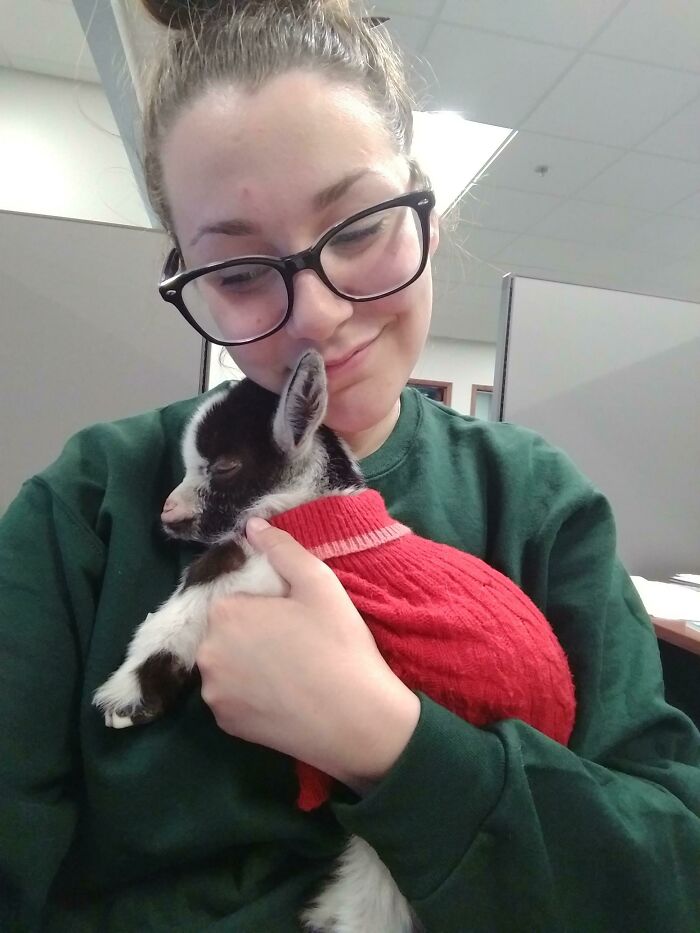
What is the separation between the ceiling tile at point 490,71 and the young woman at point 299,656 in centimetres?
315

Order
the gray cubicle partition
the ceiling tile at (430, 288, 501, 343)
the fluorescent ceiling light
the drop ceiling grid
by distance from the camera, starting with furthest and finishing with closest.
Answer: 1. the ceiling tile at (430, 288, 501, 343)
2. the fluorescent ceiling light
3. the drop ceiling grid
4. the gray cubicle partition

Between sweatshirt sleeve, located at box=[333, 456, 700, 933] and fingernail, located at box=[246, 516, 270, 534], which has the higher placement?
fingernail, located at box=[246, 516, 270, 534]

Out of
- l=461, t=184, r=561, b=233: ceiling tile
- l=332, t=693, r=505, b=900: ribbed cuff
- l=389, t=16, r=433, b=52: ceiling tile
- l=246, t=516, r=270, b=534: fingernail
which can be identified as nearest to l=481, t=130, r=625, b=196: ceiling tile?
l=461, t=184, r=561, b=233: ceiling tile

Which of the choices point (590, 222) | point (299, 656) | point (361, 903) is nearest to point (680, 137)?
point (590, 222)

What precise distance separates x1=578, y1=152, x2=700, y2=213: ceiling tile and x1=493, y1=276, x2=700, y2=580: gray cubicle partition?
11.3ft

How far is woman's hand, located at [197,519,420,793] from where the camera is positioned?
0.70 meters

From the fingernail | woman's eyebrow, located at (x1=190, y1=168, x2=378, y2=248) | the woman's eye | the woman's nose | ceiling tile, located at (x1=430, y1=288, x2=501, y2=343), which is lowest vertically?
the fingernail

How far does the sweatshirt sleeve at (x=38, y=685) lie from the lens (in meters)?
0.73

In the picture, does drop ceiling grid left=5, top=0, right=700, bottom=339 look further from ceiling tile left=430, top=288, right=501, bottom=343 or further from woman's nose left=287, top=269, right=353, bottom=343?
ceiling tile left=430, top=288, right=501, bottom=343

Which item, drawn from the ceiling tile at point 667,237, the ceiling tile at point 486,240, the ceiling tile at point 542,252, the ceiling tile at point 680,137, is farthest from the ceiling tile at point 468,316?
the ceiling tile at point 680,137

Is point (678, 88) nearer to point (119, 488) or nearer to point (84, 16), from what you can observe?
point (84, 16)

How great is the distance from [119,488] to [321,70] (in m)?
0.69

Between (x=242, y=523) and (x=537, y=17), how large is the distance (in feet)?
12.2

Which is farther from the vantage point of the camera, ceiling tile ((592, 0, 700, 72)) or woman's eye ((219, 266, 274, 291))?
ceiling tile ((592, 0, 700, 72))
